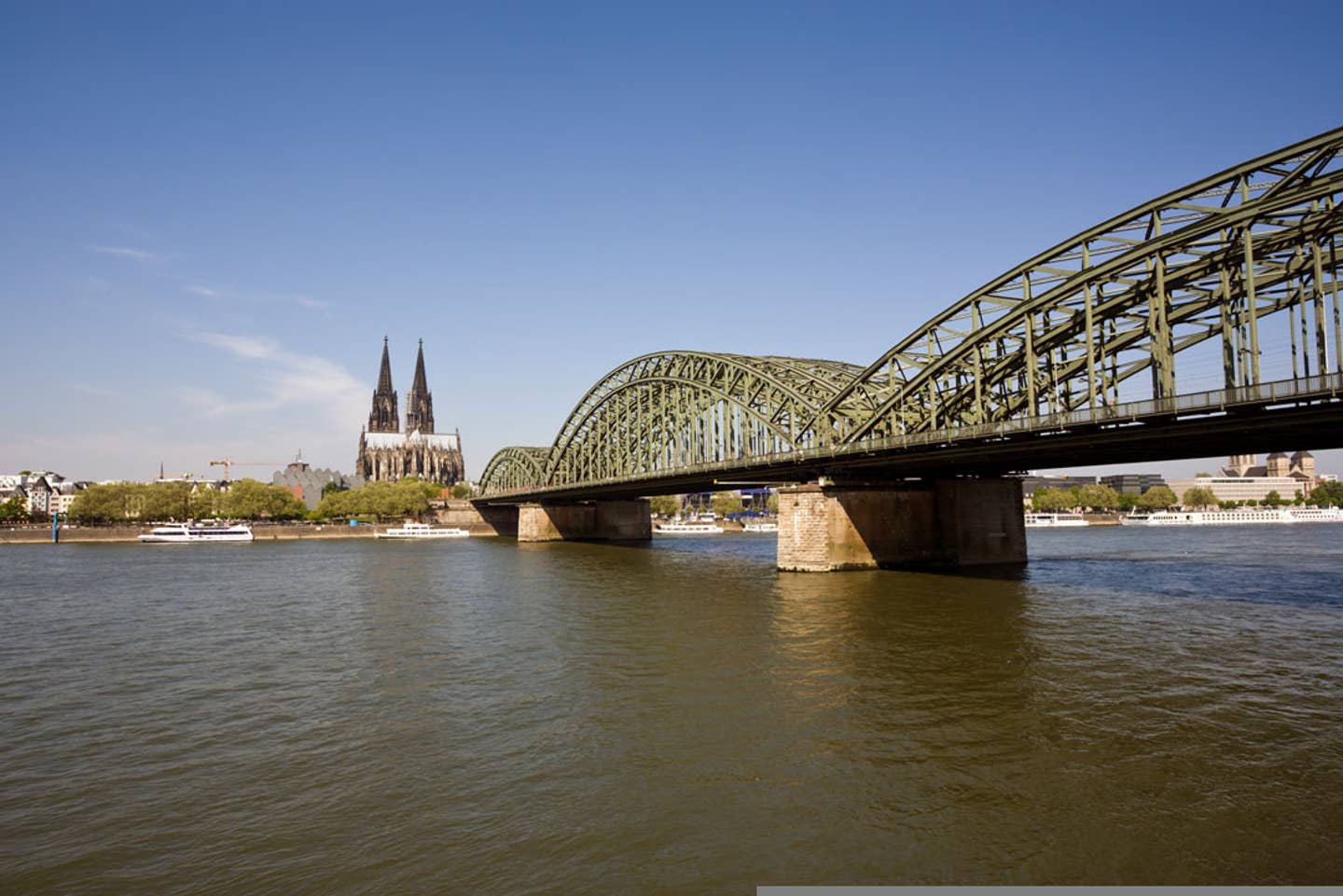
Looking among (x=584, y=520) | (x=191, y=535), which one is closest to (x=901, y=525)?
(x=584, y=520)

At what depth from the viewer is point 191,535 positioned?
390 ft

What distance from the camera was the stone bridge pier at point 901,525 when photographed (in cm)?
5459

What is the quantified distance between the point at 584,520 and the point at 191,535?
61.4 metres

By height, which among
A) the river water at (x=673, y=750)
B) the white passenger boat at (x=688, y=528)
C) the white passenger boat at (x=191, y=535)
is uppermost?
the white passenger boat at (x=191, y=535)

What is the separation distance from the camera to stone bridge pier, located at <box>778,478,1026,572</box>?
54594 millimetres

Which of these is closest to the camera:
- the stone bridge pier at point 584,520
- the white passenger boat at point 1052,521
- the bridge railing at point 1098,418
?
the bridge railing at point 1098,418

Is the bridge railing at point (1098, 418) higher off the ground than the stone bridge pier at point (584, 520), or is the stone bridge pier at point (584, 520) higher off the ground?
the bridge railing at point (1098, 418)

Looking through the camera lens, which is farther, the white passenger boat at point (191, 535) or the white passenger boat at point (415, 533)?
the white passenger boat at point (415, 533)

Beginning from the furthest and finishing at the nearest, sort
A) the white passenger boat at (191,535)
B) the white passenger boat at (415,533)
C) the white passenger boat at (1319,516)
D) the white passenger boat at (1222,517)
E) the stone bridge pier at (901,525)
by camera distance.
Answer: the white passenger boat at (1319,516) < the white passenger boat at (1222,517) < the white passenger boat at (415,533) < the white passenger boat at (191,535) < the stone bridge pier at (901,525)

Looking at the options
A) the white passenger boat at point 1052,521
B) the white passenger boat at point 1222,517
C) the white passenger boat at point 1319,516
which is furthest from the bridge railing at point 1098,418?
the white passenger boat at point 1319,516

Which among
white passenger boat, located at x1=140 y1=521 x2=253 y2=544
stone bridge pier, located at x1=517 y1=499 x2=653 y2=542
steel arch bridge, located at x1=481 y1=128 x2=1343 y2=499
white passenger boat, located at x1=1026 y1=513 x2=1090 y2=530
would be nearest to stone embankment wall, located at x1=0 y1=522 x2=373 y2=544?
white passenger boat, located at x1=140 y1=521 x2=253 y2=544

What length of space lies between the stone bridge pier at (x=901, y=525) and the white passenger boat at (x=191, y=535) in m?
102

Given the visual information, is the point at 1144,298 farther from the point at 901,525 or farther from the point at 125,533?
the point at 125,533

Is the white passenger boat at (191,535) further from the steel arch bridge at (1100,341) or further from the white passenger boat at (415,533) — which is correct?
the steel arch bridge at (1100,341)
